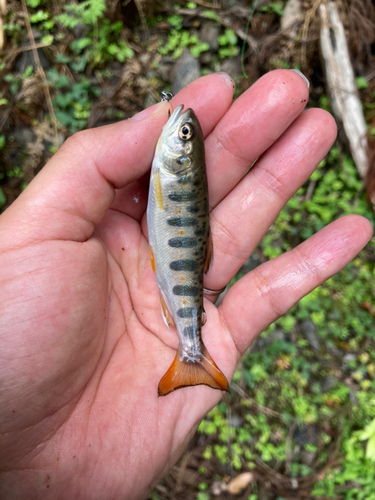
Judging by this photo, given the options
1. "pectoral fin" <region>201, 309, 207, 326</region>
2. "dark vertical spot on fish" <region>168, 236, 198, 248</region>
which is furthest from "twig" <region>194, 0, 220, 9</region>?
"pectoral fin" <region>201, 309, 207, 326</region>

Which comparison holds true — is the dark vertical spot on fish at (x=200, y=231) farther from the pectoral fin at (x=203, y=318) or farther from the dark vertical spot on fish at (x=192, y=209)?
the pectoral fin at (x=203, y=318)

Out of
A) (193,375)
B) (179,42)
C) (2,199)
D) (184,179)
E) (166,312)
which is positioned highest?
(179,42)

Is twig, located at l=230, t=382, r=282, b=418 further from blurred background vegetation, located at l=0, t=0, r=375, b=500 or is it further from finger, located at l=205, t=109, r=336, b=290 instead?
finger, located at l=205, t=109, r=336, b=290

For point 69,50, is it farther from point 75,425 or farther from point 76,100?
point 75,425

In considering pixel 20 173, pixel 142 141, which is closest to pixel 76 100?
pixel 20 173

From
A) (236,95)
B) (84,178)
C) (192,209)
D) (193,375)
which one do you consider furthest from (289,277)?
(236,95)

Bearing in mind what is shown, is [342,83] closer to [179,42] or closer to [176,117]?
[179,42]
